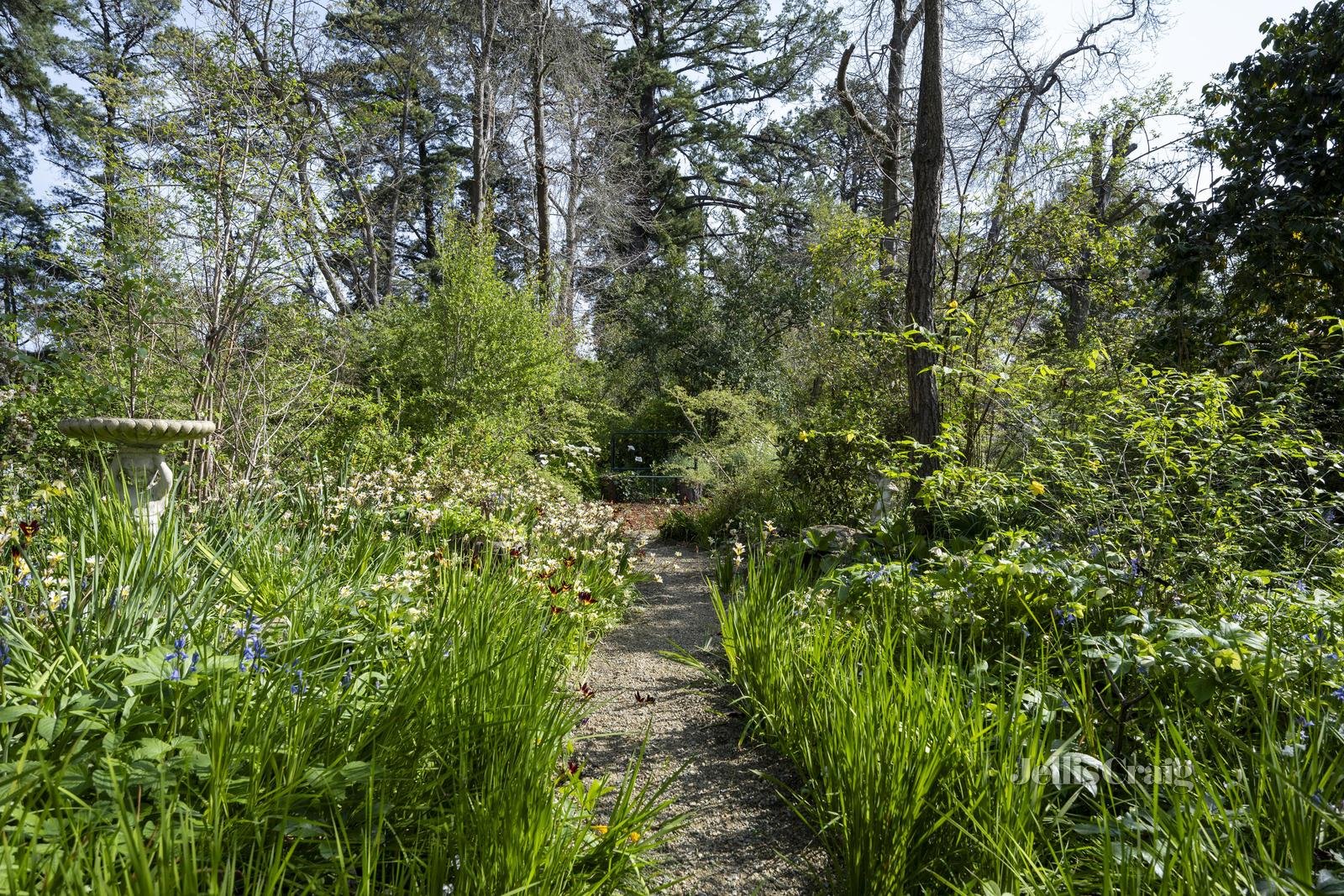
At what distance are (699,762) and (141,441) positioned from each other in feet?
10.7

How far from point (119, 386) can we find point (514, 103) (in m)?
10.7

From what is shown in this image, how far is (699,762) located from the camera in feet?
8.91

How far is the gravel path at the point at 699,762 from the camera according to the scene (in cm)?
205

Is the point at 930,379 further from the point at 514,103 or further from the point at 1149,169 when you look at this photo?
the point at 514,103

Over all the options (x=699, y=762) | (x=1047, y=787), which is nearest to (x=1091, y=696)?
(x=1047, y=787)

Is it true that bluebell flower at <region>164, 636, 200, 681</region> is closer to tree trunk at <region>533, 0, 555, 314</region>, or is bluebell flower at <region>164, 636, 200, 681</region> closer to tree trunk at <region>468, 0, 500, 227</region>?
tree trunk at <region>533, 0, 555, 314</region>

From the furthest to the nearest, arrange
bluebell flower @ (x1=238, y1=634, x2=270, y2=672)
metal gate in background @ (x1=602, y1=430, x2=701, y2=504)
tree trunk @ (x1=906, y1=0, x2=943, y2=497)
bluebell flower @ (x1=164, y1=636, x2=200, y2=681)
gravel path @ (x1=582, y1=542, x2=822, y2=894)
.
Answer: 1. metal gate in background @ (x1=602, y1=430, x2=701, y2=504)
2. tree trunk @ (x1=906, y1=0, x2=943, y2=497)
3. gravel path @ (x1=582, y1=542, x2=822, y2=894)
4. bluebell flower @ (x1=238, y1=634, x2=270, y2=672)
5. bluebell flower @ (x1=164, y1=636, x2=200, y2=681)

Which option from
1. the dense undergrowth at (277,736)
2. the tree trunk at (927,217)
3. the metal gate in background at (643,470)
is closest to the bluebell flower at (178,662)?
the dense undergrowth at (277,736)

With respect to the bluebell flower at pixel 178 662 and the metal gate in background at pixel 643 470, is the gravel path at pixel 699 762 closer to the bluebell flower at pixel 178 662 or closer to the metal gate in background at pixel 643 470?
the bluebell flower at pixel 178 662

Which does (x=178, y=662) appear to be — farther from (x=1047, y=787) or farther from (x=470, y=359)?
(x=470, y=359)

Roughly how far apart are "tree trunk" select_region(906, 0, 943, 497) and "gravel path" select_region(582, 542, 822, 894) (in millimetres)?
2306

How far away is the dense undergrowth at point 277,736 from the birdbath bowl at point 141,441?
84cm

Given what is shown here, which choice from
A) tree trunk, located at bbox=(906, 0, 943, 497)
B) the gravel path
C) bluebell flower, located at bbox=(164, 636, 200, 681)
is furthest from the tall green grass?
tree trunk, located at bbox=(906, 0, 943, 497)

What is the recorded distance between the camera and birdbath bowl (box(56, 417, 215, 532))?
11.4 feet
